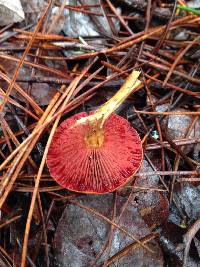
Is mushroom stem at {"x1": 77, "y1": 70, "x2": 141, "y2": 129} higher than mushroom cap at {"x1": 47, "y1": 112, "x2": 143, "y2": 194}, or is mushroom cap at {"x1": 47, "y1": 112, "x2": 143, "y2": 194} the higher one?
mushroom stem at {"x1": 77, "y1": 70, "x2": 141, "y2": 129}

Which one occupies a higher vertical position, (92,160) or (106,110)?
(106,110)

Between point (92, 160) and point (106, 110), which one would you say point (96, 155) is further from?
point (106, 110)

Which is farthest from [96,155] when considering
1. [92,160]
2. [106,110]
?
[106,110]

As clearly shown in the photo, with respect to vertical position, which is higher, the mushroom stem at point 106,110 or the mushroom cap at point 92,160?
the mushroom stem at point 106,110

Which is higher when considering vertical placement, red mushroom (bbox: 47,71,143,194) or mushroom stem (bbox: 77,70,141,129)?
mushroom stem (bbox: 77,70,141,129)

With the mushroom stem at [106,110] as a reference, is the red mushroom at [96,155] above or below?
below
